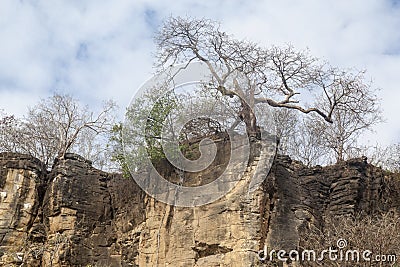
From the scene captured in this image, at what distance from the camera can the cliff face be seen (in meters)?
12.6

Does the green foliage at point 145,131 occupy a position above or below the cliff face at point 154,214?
above

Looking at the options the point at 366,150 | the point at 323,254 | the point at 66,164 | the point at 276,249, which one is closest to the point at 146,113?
the point at 66,164

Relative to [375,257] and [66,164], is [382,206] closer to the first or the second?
[375,257]

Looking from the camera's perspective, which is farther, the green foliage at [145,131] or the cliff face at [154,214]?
the green foliage at [145,131]

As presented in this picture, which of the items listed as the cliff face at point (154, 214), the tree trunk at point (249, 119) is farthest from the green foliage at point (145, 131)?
the tree trunk at point (249, 119)

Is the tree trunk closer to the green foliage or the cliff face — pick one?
the cliff face

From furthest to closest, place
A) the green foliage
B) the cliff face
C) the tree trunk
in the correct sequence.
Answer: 1. the green foliage
2. the tree trunk
3. the cliff face

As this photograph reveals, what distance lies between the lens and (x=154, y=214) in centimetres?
1452

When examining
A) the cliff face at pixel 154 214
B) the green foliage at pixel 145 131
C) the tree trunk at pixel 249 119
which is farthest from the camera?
the green foliage at pixel 145 131

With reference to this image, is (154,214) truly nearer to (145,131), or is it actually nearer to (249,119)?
(145,131)

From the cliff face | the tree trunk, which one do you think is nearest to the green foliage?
the cliff face

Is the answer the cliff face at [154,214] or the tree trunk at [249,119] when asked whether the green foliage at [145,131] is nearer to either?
the cliff face at [154,214]

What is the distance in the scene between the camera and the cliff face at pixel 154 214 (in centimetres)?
Result: 1256

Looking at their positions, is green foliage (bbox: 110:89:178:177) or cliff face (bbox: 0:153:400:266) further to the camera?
green foliage (bbox: 110:89:178:177)
